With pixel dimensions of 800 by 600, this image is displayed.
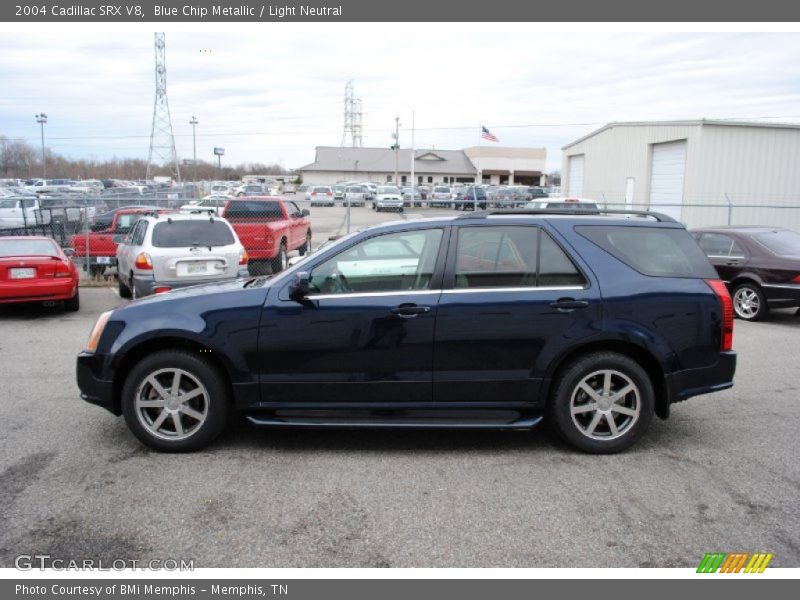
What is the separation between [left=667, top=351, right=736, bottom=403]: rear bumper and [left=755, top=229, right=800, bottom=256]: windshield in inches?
264

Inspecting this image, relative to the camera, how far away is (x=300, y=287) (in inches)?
194

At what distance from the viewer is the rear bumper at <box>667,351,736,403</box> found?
5086 mm

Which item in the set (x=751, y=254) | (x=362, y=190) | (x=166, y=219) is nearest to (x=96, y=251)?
(x=166, y=219)

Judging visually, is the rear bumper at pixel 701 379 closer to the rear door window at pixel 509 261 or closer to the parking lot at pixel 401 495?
the parking lot at pixel 401 495

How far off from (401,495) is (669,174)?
26556 mm

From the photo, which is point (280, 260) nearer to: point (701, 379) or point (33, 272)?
point (33, 272)

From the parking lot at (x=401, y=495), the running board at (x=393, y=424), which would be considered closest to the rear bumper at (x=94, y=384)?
the parking lot at (x=401, y=495)

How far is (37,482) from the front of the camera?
4551 millimetres

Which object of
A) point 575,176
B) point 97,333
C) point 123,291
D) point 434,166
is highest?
point 434,166

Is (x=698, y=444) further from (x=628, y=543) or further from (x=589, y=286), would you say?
(x=628, y=543)

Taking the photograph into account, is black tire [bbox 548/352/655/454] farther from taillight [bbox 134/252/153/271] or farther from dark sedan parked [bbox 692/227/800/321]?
taillight [bbox 134/252/153/271]

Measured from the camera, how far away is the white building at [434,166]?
94250 millimetres

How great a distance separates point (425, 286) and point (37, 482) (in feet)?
9.53

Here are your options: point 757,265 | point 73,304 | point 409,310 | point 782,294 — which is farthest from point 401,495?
point 73,304
